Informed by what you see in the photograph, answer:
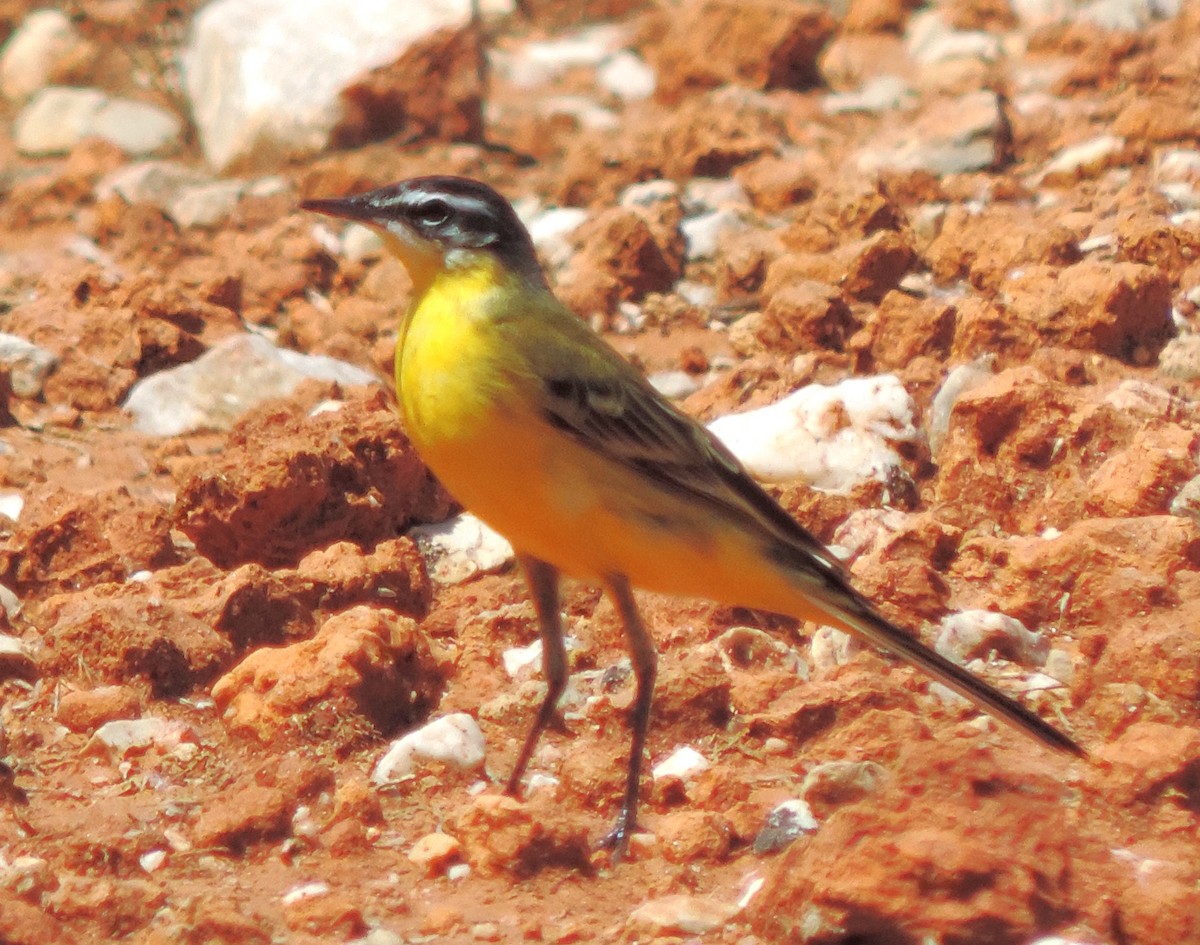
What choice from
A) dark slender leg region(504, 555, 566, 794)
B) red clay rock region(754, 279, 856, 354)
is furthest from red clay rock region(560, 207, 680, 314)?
dark slender leg region(504, 555, 566, 794)

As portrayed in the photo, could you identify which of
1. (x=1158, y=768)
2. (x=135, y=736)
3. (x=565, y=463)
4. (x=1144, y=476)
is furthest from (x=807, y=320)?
(x=135, y=736)

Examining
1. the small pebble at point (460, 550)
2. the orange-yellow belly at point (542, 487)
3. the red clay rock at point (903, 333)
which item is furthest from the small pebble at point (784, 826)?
the red clay rock at point (903, 333)

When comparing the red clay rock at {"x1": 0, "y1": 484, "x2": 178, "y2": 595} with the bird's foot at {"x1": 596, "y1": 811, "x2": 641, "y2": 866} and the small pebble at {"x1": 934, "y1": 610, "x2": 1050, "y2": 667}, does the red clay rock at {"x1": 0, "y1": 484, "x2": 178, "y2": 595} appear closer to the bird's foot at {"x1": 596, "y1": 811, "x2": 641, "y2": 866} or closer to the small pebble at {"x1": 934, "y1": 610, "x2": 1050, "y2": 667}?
the bird's foot at {"x1": 596, "y1": 811, "x2": 641, "y2": 866}

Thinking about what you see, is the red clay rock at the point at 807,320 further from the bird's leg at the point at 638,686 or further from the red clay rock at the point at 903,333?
the bird's leg at the point at 638,686

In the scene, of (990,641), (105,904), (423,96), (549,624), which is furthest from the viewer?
(423,96)

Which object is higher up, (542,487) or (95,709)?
(542,487)

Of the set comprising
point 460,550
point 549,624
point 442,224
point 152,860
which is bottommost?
point 460,550

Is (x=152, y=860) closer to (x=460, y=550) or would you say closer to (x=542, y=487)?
(x=542, y=487)
